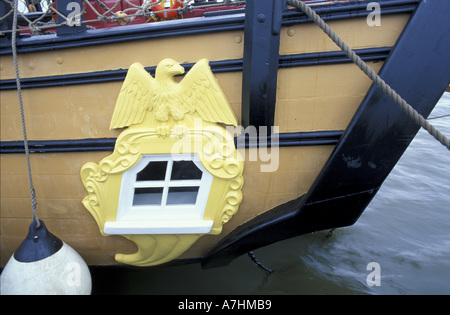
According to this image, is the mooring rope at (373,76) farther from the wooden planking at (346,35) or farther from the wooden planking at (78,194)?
the wooden planking at (78,194)

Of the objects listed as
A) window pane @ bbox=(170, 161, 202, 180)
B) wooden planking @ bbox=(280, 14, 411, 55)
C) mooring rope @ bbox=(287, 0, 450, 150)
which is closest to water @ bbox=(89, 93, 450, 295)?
window pane @ bbox=(170, 161, 202, 180)

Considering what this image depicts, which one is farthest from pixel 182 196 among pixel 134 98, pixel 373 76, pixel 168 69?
pixel 373 76

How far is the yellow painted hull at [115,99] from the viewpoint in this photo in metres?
1.52

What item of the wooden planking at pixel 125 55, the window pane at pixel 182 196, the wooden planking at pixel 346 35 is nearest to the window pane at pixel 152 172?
the window pane at pixel 182 196

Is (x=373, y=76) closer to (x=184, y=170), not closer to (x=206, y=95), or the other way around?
(x=206, y=95)

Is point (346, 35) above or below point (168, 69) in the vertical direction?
above

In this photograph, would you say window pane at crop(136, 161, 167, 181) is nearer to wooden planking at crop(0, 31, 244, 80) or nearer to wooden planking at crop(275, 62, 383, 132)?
wooden planking at crop(0, 31, 244, 80)

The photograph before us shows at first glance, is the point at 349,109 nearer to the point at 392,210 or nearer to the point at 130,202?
the point at 130,202

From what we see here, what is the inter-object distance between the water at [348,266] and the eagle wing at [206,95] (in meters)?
1.32

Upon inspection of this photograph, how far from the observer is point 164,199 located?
1753mm

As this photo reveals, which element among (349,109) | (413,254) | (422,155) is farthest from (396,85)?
(422,155)

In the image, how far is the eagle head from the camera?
1.49 metres

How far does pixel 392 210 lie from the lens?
136 inches

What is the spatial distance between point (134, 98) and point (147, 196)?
0.58 meters
